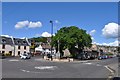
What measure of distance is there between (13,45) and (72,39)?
1451 inches

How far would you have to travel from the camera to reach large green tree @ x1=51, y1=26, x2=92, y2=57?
268ft

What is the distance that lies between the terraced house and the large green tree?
90.8 feet

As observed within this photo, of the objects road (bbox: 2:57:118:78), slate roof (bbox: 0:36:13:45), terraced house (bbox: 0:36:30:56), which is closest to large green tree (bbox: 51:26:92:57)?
terraced house (bbox: 0:36:30:56)

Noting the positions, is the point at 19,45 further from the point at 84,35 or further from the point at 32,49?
the point at 84,35

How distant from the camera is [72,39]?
267ft

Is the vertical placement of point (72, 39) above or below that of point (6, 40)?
below

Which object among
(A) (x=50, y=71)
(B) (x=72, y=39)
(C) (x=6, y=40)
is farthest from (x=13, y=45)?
(A) (x=50, y=71)

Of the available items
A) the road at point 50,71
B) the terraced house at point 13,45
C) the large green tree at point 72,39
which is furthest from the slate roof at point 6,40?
the road at point 50,71

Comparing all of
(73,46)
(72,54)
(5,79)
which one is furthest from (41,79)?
(72,54)

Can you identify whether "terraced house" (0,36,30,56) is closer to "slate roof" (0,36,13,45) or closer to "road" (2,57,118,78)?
"slate roof" (0,36,13,45)

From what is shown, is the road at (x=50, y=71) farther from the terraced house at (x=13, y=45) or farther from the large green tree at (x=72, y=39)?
the terraced house at (x=13, y=45)

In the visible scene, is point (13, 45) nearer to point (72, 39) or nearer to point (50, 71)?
point (72, 39)

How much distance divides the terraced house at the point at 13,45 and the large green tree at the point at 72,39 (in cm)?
2768

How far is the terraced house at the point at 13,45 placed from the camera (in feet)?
354
